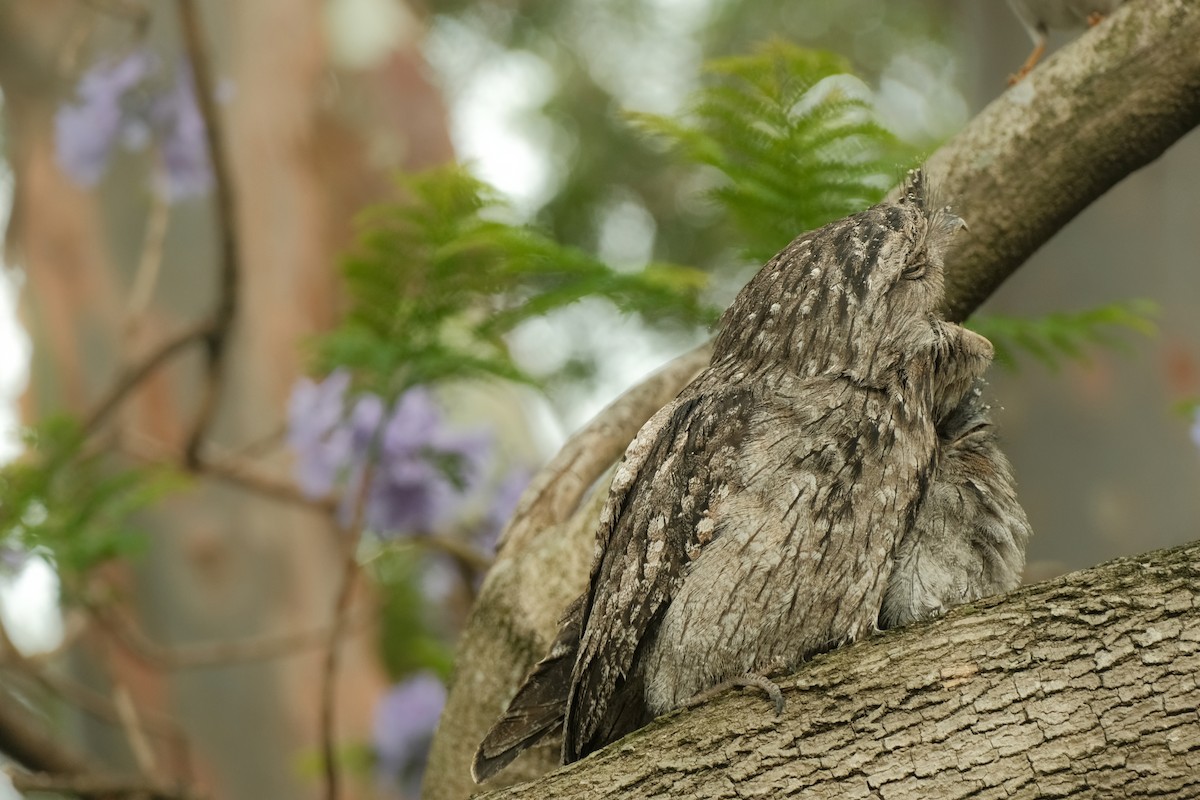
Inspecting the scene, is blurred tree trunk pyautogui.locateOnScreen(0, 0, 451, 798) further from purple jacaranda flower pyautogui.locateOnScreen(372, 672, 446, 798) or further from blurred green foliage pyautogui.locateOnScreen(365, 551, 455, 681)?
purple jacaranda flower pyautogui.locateOnScreen(372, 672, 446, 798)

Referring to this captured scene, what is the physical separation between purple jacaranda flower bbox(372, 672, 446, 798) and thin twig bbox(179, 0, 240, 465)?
3.29ft

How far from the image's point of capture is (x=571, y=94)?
9.20 metres

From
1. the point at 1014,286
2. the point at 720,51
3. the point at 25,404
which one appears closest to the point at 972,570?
the point at 1014,286

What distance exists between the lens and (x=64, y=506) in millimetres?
3045

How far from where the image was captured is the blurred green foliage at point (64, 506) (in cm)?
283

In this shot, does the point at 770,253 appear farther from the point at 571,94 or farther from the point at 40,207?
the point at 571,94

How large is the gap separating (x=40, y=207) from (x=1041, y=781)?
5.71m

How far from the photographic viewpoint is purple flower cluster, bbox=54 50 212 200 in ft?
13.1

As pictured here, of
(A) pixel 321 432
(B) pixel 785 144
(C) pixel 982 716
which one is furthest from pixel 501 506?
(C) pixel 982 716

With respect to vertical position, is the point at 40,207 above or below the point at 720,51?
below

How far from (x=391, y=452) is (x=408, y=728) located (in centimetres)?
88

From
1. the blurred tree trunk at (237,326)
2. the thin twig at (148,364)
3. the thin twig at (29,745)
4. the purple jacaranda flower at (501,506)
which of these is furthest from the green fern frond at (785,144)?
the blurred tree trunk at (237,326)

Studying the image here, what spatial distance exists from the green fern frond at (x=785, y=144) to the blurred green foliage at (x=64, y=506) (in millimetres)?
1639

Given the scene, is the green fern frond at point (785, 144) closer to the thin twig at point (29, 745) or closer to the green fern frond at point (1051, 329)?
the green fern frond at point (1051, 329)
